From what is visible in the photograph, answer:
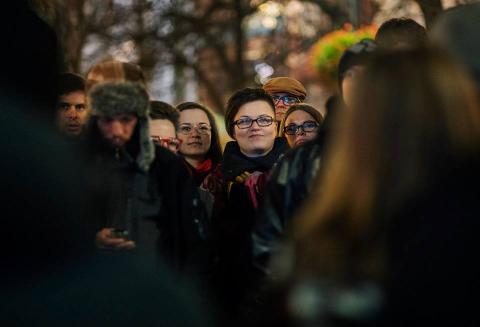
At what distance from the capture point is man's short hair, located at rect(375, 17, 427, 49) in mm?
4031

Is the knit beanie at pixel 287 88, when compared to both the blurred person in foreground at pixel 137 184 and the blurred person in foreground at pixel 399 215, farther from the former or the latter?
the blurred person in foreground at pixel 399 215

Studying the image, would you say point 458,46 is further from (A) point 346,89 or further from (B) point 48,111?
(B) point 48,111

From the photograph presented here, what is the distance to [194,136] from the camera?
5.25 meters

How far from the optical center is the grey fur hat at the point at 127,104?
362 cm

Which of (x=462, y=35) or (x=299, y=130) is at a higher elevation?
(x=462, y=35)

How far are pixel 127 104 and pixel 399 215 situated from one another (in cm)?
185

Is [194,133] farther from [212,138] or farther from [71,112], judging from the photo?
[71,112]

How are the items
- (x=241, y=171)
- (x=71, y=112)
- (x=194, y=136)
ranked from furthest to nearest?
(x=194, y=136) < (x=241, y=171) < (x=71, y=112)

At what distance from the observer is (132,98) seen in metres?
3.67

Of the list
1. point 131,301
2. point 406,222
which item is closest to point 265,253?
point 406,222

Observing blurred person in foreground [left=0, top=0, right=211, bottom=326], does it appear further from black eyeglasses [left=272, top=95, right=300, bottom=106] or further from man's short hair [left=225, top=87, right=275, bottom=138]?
black eyeglasses [left=272, top=95, right=300, bottom=106]

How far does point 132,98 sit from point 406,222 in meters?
1.87

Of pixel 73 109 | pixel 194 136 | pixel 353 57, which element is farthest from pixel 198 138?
pixel 353 57

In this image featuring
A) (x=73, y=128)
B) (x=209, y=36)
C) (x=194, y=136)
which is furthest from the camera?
(x=209, y=36)
